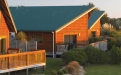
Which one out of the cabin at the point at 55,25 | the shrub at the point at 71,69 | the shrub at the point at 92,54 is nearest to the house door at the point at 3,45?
the shrub at the point at 71,69

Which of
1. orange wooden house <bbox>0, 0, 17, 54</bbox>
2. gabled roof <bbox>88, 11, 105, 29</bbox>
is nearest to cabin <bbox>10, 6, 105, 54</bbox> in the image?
orange wooden house <bbox>0, 0, 17, 54</bbox>

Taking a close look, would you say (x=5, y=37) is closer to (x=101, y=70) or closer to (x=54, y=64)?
(x=54, y=64)

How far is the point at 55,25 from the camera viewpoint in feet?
131

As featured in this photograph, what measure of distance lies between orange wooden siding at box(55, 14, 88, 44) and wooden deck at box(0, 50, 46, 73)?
12789 mm

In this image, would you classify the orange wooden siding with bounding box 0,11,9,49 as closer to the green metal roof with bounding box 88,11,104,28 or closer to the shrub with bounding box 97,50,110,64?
the shrub with bounding box 97,50,110,64

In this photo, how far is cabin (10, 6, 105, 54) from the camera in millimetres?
39344

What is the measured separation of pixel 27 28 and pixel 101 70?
14858 mm

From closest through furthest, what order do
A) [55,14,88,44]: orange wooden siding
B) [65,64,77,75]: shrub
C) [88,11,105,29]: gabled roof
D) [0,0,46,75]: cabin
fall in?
[0,0,46,75]: cabin → [65,64,77,75]: shrub → [55,14,88,44]: orange wooden siding → [88,11,105,29]: gabled roof

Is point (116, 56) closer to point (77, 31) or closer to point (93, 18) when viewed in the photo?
point (77, 31)

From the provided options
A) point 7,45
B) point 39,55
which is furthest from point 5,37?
point 39,55

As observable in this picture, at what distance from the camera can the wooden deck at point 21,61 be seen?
2267 cm

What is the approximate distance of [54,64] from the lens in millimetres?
31781

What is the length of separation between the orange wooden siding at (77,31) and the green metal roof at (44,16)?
2.79 ft

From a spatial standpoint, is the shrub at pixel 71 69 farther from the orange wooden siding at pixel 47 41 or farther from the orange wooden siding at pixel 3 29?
the orange wooden siding at pixel 47 41
